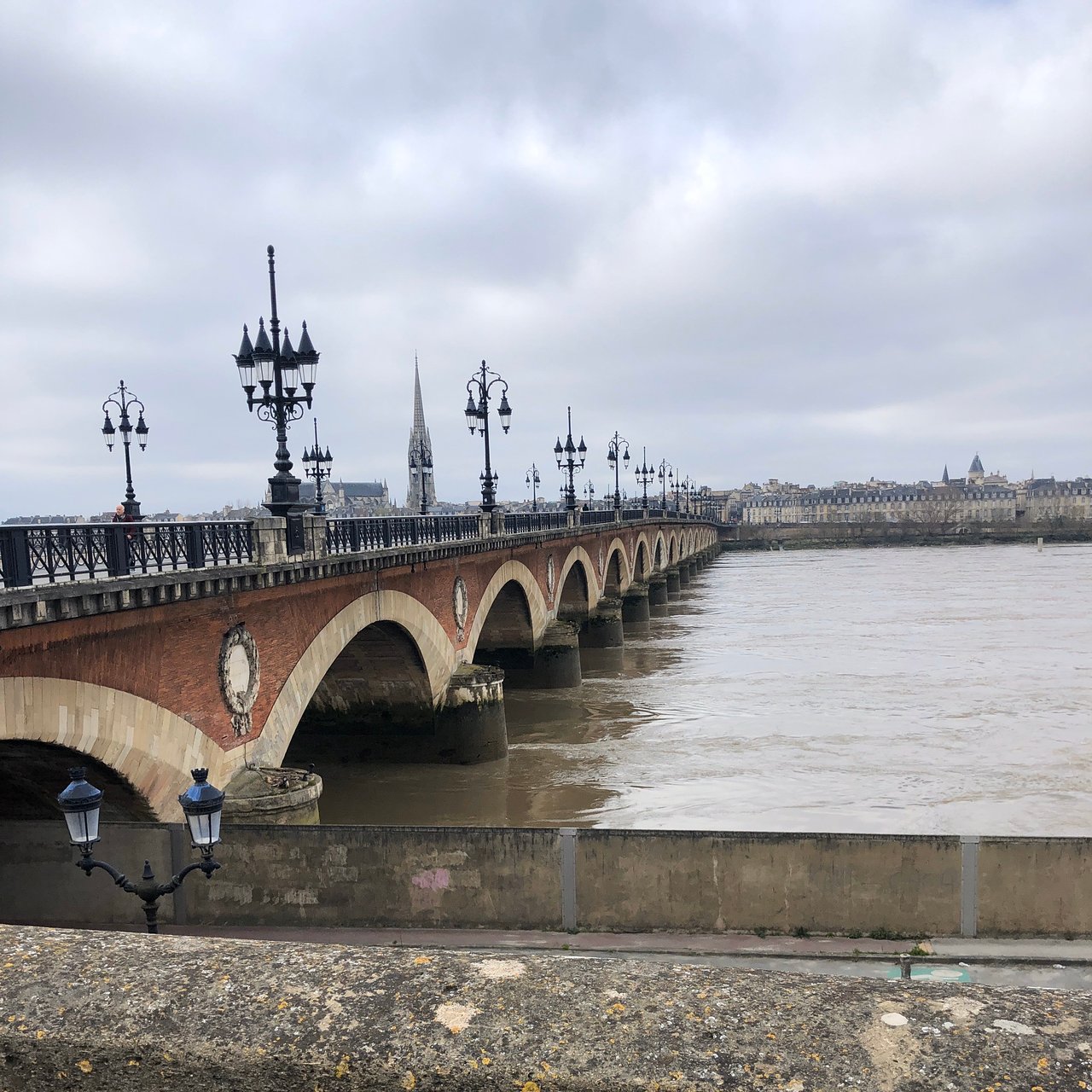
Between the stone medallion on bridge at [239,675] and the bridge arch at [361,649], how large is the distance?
Result: 24.0 inches

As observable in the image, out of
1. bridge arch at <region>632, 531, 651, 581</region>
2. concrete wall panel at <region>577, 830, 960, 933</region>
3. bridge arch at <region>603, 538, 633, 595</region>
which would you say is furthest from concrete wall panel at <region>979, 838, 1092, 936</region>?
bridge arch at <region>632, 531, 651, 581</region>

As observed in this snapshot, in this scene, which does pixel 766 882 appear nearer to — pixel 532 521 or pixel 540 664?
pixel 540 664

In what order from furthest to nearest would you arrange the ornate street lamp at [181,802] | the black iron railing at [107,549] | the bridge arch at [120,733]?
the bridge arch at [120,733] < the black iron railing at [107,549] < the ornate street lamp at [181,802]

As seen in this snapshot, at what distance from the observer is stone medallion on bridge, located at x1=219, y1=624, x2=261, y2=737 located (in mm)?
12000

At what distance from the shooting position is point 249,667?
41.4 ft

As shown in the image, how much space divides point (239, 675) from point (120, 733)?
97.3 inches

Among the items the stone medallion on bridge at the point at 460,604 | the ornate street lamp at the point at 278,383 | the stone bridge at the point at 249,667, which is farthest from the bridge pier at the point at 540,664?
the ornate street lamp at the point at 278,383

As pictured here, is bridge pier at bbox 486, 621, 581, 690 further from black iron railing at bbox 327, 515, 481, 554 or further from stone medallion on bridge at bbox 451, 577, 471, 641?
black iron railing at bbox 327, 515, 481, 554

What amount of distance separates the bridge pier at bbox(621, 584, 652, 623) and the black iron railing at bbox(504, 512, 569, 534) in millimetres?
12165

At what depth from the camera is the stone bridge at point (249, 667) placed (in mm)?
9164

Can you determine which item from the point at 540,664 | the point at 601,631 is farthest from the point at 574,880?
the point at 601,631

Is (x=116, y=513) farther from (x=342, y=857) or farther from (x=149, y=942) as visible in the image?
(x=149, y=942)

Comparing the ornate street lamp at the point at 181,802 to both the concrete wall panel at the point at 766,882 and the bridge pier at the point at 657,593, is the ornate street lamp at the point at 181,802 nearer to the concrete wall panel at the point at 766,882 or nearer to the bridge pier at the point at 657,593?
the concrete wall panel at the point at 766,882

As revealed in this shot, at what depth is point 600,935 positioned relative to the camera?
10.4 meters
